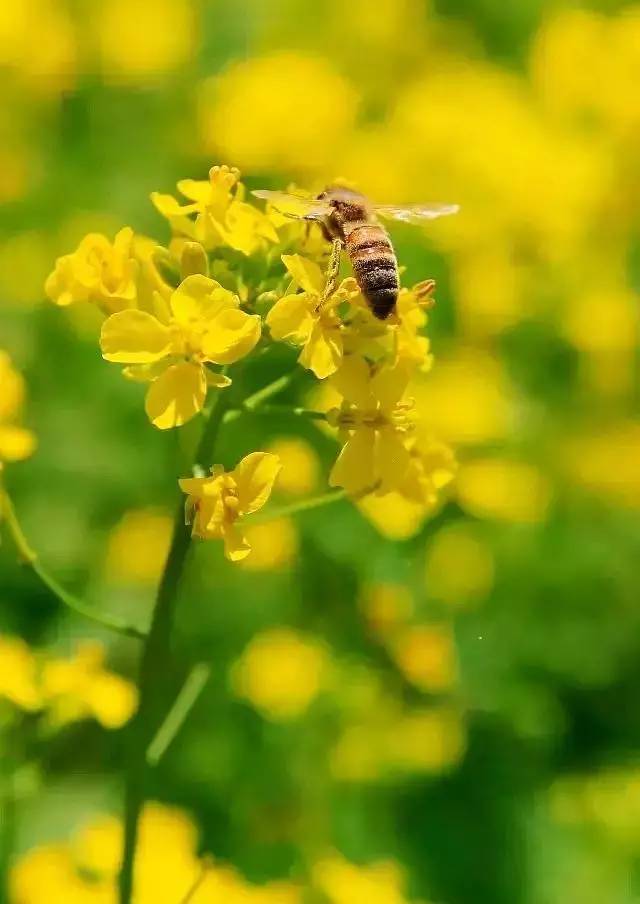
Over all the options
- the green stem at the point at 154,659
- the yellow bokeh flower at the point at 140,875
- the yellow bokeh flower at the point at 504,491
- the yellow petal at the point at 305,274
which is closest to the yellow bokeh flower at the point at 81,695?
the yellow bokeh flower at the point at 140,875

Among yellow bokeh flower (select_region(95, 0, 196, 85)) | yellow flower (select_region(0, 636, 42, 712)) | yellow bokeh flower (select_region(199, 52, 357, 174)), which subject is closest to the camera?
yellow flower (select_region(0, 636, 42, 712))

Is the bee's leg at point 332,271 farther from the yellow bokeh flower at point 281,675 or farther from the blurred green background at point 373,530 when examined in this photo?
the yellow bokeh flower at point 281,675

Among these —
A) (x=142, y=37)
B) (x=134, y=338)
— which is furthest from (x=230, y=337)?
(x=142, y=37)

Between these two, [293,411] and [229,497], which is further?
[293,411]

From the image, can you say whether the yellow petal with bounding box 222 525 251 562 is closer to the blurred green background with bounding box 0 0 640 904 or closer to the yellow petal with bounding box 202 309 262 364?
the yellow petal with bounding box 202 309 262 364

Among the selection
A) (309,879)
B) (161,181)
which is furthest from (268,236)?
(161,181)

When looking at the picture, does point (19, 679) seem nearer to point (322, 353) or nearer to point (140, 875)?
point (140, 875)

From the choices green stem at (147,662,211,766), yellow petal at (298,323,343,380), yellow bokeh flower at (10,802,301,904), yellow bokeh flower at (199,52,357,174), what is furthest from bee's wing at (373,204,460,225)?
yellow bokeh flower at (199,52,357,174)
